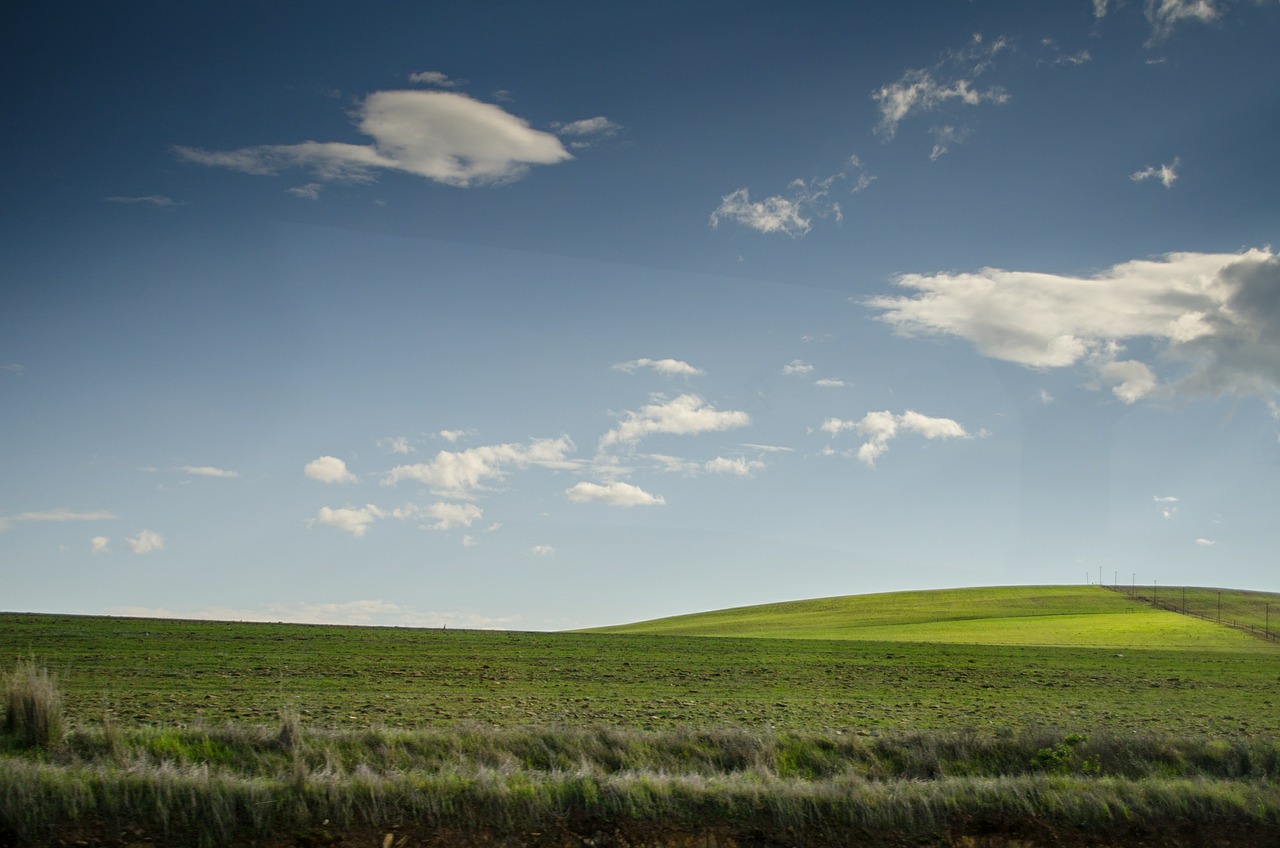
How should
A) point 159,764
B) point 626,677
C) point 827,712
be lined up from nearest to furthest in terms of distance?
point 159,764 → point 827,712 → point 626,677

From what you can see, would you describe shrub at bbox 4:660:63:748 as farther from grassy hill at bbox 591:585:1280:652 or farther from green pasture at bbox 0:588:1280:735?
grassy hill at bbox 591:585:1280:652

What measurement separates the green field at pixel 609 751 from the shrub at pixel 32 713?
0.53 feet

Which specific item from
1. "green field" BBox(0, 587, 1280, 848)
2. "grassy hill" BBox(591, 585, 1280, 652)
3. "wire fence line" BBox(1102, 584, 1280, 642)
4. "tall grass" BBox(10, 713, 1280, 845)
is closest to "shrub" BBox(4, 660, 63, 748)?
"green field" BBox(0, 587, 1280, 848)

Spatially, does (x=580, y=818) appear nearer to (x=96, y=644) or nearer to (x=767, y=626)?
(x=96, y=644)

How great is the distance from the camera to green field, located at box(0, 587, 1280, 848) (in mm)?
9844

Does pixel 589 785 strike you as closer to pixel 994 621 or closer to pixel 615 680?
pixel 615 680

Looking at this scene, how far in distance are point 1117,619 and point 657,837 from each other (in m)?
75.3

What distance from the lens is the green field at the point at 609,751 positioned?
9.84 meters

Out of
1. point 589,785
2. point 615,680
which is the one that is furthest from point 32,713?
point 615,680

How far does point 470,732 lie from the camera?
14.7 meters

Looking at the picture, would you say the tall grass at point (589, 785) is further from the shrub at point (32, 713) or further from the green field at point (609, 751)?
the shrub at point (32, 713)

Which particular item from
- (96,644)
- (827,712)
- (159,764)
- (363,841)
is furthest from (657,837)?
(96,644)

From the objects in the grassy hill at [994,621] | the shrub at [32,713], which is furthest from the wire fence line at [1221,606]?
the shrub at [32,713]

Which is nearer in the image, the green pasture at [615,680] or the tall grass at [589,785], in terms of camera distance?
the tall grass at [589,785]
